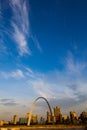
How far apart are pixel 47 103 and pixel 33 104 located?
463 inches

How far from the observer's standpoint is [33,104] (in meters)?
169

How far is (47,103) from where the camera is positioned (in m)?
169

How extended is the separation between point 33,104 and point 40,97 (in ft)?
29.3

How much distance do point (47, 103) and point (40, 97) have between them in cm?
820

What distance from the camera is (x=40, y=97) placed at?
16662 centimetres
